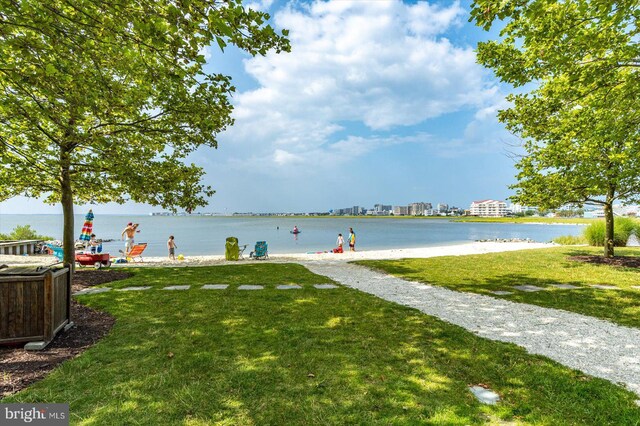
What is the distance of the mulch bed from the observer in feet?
13.6

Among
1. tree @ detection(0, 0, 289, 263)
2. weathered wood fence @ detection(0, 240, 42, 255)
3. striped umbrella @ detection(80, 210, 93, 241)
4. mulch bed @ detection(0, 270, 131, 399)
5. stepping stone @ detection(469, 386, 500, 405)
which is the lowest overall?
stepping stone @ detection(469, 386, 500, 405)

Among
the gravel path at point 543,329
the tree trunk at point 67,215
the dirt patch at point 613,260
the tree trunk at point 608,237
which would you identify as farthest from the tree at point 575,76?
the tree trunk at point 67,215

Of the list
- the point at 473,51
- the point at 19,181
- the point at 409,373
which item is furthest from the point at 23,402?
the point at 473,51

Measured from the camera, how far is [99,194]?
14156 mm

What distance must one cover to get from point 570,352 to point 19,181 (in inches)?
659

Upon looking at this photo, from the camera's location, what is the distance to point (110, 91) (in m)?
6.95

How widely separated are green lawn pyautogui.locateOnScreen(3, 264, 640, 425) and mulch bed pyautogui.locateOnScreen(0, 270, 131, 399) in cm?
26

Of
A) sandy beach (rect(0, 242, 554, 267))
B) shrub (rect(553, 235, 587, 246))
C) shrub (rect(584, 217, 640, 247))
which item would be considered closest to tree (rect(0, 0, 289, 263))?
sandy beach (rect(0, 242, 554, 267))

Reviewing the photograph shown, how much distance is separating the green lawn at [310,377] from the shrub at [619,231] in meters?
24.4

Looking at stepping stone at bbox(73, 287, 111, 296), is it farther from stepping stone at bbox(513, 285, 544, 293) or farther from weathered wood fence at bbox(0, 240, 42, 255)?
weathered wood fence at bbox(0, 240, 42, 255)

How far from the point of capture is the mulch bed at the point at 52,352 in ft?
13.6

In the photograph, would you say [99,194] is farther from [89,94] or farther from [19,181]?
[89,94]

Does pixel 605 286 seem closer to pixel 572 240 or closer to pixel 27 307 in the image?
pixel 27 307

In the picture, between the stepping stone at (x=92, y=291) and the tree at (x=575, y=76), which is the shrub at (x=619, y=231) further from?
the stepping stone at (x=92, y=291)
